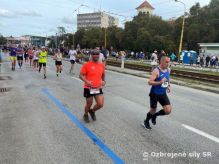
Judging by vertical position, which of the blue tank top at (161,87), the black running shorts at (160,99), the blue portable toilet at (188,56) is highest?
the blue tank top at (161,87)

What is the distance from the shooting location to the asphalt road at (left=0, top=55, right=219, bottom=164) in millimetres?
5363

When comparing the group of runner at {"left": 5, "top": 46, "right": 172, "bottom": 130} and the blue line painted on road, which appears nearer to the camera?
the blue line painted on road

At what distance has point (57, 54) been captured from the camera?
19.0 metres

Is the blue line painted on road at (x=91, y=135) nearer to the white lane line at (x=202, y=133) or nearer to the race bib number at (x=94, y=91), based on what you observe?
the race bib number at (x=94, y=91)

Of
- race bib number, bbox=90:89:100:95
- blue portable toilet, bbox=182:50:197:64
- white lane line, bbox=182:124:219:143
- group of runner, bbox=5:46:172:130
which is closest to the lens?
white lane line, bbox=182:124:219:143

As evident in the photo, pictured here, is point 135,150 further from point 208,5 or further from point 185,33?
point 208,5

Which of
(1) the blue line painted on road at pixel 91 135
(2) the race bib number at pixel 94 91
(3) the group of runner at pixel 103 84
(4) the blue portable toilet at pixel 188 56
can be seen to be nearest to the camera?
(1) the blue line painted on road at pixel 91 135

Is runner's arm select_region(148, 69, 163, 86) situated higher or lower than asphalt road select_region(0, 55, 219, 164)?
higher

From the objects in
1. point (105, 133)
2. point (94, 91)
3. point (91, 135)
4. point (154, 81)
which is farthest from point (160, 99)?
point (91, 135)

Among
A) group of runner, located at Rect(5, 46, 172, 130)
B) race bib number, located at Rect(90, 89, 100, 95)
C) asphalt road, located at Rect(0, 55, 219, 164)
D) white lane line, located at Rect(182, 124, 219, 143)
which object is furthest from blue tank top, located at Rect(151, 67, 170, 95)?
race bib number, located at Rect(90, 89, 100, 95)

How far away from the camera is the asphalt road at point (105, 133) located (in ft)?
17.6

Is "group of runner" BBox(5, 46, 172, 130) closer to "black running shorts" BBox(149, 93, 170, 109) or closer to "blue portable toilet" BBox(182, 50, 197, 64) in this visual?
"black running shorts" BBox(149, 93, 170, 109)

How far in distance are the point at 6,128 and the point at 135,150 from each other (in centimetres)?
322

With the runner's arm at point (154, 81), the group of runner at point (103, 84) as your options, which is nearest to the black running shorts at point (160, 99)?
the group of runner at point (103, 84)
